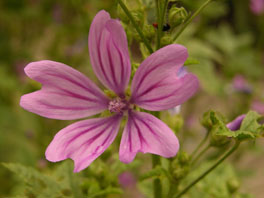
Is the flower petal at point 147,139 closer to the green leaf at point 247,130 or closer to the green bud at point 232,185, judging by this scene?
Result: the green leaf at point 247,130

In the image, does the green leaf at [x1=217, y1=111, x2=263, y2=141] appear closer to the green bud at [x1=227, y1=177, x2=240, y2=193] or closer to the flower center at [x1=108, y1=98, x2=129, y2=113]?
the flower center at [x1=108, y1=98, x2=129, y2=113]

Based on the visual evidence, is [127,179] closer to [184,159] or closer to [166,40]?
[184,159]

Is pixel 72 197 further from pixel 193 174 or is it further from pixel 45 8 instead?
pixel 45 8

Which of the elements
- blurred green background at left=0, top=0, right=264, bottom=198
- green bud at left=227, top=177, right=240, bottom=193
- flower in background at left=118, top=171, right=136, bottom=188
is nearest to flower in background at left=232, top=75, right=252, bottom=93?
blurred green background at left=0, top=0, right=264, bottom=198

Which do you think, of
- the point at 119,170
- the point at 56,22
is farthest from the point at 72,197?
the point at 56,22

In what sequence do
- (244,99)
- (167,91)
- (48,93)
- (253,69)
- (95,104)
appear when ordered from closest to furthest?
(167,91)
(48,93)
(95,104)
(244,99)
(253,69)

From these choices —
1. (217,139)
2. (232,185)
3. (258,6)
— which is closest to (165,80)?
(217,139)
